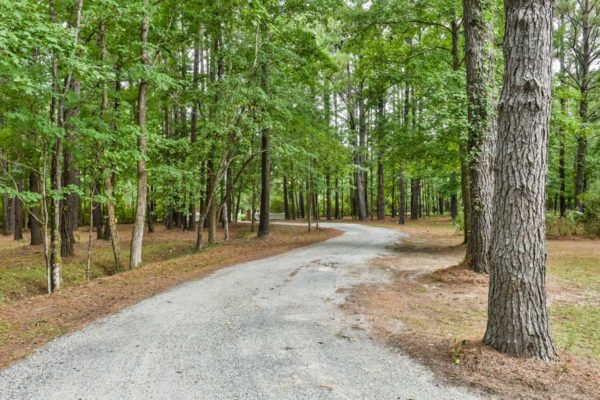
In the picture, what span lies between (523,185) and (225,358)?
3566 millimetres

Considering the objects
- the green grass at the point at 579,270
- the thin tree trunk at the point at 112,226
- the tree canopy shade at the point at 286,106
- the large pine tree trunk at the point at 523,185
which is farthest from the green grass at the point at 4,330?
the green grass at the point at 579,270

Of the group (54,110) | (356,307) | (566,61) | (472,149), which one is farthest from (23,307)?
(566,61)

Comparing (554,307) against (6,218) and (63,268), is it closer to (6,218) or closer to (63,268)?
(63,268)

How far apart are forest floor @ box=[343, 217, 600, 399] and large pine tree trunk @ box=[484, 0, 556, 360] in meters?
0.38

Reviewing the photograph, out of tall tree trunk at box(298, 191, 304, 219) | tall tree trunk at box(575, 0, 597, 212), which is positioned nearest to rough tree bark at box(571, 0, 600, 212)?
tall tree trunk at box(575, 0, 597, 212)

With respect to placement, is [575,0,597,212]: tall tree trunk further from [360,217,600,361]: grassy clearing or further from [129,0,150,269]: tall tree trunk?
[129,0,150,269]: tall tree trunk

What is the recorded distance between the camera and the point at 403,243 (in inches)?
590

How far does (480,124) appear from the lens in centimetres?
826

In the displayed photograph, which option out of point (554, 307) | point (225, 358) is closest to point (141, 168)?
point (225, 358)

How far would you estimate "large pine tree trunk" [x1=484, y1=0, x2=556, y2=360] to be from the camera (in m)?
3.76

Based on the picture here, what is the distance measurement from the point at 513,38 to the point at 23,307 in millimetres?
7930

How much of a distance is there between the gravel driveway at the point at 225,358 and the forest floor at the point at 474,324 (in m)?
0.32

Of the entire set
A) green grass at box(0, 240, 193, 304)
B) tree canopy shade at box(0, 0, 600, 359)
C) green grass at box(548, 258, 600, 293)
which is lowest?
green grass at box(0, 240, 193, 304)

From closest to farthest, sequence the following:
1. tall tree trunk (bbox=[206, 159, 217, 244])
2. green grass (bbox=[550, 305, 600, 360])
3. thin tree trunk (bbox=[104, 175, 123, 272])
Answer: green grass (bbox=[550, 305, 600, 360]) → thin tree trunk (bbox=[104, 175, 123, 272]) → tall tree trunk (bbox=[206, 159, 217, 244])
